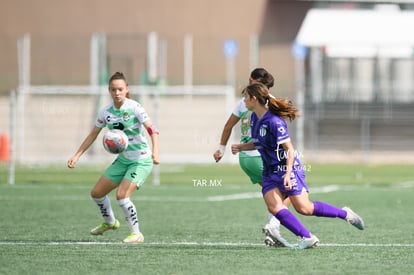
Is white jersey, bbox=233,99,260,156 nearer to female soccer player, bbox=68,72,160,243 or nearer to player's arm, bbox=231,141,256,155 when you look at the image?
player's arm, bbox=231,141,256,155

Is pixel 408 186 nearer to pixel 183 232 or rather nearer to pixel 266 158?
pixel 183 232

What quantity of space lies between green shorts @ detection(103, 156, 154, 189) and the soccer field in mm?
707

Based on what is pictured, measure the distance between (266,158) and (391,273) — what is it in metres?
2.27

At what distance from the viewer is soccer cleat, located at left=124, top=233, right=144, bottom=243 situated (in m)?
11.0

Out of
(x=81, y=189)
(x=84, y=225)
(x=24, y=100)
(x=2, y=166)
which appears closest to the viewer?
(x=84, y=225)

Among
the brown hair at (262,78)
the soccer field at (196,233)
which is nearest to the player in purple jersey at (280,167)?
the soccer field at (196,233)

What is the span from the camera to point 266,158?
10.3m

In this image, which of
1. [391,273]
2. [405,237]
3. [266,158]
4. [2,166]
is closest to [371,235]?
[405,237]

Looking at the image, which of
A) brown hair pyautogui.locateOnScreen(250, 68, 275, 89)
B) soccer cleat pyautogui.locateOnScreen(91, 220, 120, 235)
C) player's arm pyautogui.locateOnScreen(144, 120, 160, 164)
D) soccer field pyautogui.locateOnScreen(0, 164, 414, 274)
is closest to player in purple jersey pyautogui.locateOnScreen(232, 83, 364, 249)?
soccer field pyautogui.locateOnScreen(0, 164, 414, 274)

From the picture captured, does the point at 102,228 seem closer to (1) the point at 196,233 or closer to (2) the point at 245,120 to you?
(1) the point at 196,233

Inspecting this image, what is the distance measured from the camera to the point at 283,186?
10156mm

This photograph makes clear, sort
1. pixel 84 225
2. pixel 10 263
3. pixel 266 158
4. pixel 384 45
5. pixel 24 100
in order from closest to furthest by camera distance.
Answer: pixel 10 263 → pixel 266 158 → pixel 84 225 → pixel 24 100 → pixel 384 45

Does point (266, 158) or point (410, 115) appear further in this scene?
point (410, 115)

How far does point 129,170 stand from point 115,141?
18.1 inches
